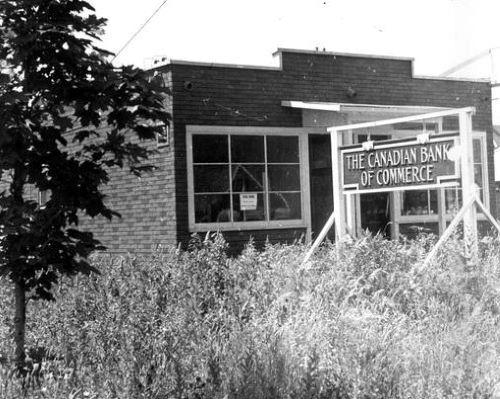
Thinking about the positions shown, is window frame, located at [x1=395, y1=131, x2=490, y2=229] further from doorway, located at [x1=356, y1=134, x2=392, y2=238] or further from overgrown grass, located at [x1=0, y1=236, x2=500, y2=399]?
overgrown grass, located at [x1=0, y1=236, x2=500, y2=399]

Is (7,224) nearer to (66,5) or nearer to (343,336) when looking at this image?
(66,5)

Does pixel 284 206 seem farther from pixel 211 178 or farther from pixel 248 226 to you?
pixel 211 178

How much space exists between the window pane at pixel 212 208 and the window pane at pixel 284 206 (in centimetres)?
94

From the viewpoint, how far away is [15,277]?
16.3 ft

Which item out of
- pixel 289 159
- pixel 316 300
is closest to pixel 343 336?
pixel 316 300

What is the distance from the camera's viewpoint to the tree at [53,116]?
4.82 metres

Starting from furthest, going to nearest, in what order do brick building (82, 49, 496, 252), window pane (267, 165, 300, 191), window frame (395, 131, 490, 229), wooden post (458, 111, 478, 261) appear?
window pane (267, 165, 300, 191)
window frame (395, 131, 490, 229)
brick building (82, 49, 496, 252)
wooden post (458, 111, 478, 261)

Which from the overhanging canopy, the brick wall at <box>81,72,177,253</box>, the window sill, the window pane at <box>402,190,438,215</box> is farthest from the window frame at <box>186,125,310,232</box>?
the window pane at <box>402,190,438,215</box>

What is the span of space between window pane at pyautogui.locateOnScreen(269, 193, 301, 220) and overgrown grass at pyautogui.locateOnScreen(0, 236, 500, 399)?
6.46 m

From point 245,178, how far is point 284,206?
38.3 inches

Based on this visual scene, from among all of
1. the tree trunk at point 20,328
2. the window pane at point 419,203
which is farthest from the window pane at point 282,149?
the tree trunk at point 20,328

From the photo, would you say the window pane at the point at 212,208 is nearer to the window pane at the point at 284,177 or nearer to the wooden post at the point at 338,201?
the window pane at the point at 284,177

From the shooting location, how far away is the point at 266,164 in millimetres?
14547

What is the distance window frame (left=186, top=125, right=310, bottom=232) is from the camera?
1370 cm
